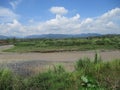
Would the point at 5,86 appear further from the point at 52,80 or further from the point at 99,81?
the point at 99,81

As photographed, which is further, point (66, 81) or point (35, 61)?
point (35, 61)

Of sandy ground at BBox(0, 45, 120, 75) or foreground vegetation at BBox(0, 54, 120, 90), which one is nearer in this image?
foreground vegetation at BBox(0, 54, 120, 90)

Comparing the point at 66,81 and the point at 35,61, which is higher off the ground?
the point at 66,81

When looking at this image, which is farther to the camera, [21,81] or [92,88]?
[21,81]

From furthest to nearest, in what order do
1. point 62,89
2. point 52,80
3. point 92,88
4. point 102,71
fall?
point 102,71
point 52,80
point 62,89
point 92,88

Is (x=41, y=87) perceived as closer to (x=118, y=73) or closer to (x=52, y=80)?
(x=52, y=80)

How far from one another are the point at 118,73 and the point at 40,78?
2.84m

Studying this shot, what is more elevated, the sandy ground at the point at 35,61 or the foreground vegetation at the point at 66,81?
the foreground vegetation at the point at 66,81

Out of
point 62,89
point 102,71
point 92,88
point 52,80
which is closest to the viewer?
point 92,88

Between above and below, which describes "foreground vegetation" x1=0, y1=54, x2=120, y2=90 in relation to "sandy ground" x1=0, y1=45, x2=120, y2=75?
above

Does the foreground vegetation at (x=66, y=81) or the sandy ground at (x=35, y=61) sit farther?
the sandy ground at (x=35, y=61)

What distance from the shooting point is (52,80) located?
9.33 metres

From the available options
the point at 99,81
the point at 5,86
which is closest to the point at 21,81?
the point at 5,86

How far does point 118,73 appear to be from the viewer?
980 cm
